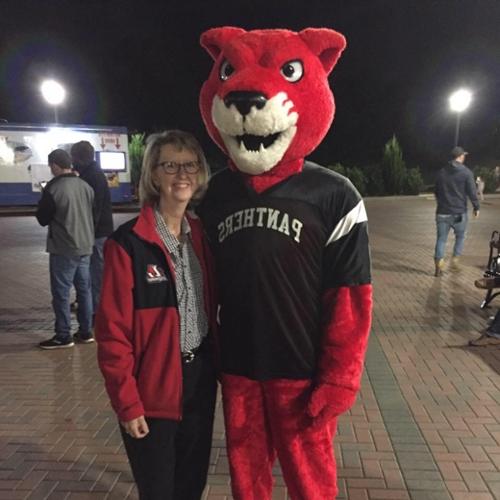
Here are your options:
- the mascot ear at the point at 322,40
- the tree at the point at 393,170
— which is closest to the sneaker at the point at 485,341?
the mascot ear at the point at 322,40

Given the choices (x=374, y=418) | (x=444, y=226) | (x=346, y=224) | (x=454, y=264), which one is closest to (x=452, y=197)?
(x=444, y=226)

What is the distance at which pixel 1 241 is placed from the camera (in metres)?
12.2

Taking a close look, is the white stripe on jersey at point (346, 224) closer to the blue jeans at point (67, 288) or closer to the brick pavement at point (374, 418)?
the brick pavement at point (374, 418)

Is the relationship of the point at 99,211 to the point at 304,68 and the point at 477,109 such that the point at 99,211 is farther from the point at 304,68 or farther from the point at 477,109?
the point at 477,109

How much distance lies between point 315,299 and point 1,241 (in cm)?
1182

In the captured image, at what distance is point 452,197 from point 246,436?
6751 millimetres

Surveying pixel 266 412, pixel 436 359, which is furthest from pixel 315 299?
pixel 436 359

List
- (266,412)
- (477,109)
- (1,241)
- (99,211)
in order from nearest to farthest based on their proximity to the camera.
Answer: (266,412) < (99,211) < (1,241) < (477,109)

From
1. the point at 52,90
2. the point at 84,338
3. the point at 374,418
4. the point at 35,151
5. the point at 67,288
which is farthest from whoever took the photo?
the point at 35,151

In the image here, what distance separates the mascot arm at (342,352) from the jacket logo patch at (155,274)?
25.6 inches

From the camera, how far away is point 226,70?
1942 mm

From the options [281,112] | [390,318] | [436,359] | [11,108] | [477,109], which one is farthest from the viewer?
[477,109]

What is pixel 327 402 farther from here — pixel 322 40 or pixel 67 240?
pixel 67 240

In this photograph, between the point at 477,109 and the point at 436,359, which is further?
the point at 477,109
